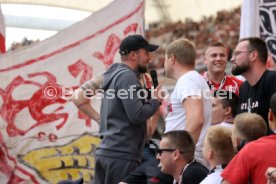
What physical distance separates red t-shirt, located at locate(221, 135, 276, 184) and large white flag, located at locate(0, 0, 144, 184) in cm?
347

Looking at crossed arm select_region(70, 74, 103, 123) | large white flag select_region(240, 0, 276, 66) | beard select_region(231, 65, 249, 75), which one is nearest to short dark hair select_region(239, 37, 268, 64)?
beard select_region(231, 65, 249, 75)

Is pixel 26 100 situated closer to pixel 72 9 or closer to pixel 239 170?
pixel 239 170

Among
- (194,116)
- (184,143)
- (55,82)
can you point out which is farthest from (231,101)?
(55,82)

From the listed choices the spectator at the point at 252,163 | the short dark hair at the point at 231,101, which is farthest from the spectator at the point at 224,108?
the spectator at the point at 252,163

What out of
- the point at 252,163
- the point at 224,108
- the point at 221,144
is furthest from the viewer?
the point at 224,108

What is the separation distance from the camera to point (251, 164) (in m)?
5.98

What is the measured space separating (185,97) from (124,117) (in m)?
0.60

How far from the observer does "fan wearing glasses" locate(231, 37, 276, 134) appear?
7.22 meters

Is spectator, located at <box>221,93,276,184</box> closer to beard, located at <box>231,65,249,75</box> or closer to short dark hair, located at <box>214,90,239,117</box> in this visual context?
beard, located at <box>231,65,249,75</box>

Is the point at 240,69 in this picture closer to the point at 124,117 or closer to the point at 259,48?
the point at 259,48

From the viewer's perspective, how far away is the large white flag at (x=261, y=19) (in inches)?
338

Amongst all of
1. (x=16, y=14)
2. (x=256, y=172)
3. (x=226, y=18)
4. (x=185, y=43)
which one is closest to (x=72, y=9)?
(x=16, y=14)

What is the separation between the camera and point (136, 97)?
24.7 ft

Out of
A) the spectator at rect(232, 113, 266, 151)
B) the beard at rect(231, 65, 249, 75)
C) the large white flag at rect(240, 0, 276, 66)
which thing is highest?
the large white flag at rect(240, 0, 276, 66)
